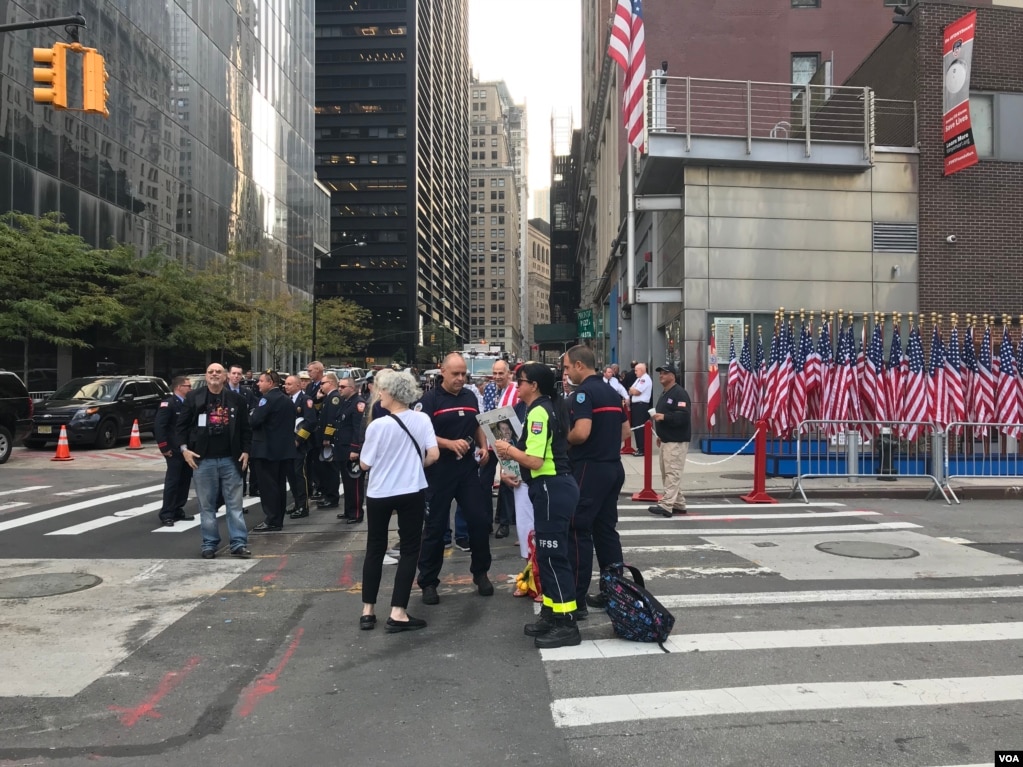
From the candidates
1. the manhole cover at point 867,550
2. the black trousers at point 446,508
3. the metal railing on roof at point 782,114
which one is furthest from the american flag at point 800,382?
the black trousers at point 446,508

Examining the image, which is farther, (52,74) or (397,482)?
(52,74)

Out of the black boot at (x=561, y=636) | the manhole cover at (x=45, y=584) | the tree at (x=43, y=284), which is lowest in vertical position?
the manhole cover at (x=45, y=584)

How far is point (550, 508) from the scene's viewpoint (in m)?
5.34

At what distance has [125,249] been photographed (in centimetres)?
2605

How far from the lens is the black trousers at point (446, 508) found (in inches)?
256

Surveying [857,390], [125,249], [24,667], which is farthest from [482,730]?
[125,249]

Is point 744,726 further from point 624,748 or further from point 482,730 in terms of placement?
point 482,730

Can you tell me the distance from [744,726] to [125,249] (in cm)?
2701

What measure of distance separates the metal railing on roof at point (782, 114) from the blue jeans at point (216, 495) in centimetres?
1333

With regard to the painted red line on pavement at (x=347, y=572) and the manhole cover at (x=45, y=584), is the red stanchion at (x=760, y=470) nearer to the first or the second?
the painted red line on pavement at (x=347, y=572)

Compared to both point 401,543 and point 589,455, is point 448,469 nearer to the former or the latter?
point 401,543

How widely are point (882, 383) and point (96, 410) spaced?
1786 centimetres

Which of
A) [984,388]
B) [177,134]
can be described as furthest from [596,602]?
[177,134]

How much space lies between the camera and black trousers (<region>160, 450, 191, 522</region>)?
9.88 meters
